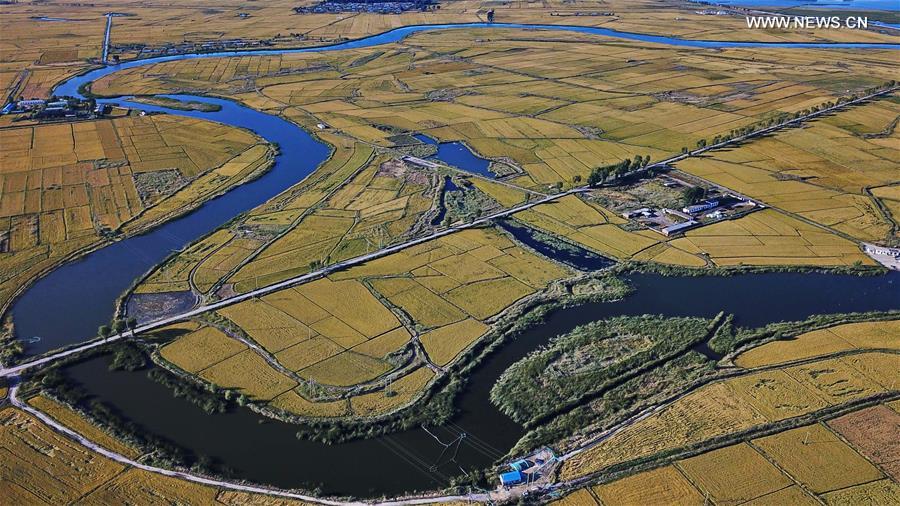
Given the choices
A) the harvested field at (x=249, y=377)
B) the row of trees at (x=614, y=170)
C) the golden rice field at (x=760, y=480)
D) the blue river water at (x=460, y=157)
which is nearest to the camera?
the golden rice field at (x=760, y=480)

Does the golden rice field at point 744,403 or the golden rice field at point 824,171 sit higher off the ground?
the golden rice field at point 824,171

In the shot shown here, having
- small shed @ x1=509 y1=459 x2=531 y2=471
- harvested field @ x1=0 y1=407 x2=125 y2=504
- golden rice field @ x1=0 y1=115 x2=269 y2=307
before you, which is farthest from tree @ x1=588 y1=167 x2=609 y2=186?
harvested field @ x1=0 y1=407 x2=125 y2=504

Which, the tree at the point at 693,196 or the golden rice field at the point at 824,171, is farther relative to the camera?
the tree at the point at 693,196

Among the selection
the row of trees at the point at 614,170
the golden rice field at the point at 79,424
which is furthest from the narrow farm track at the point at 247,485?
the row of trees at the point at 614,170

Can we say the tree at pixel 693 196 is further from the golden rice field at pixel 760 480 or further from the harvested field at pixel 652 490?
the harvested field at pixel 652 490

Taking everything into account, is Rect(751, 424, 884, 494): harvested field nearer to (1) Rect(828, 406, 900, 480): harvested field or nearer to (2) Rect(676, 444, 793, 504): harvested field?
(1) Rect(828, 406, 900, 480): harvested field

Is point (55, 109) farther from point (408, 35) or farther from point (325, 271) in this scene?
point (408, 35)

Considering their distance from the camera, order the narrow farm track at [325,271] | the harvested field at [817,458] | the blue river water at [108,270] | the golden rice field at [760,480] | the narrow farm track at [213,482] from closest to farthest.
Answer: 1. the golden rice field at [760,480]
2. the narrow farm track at [213,482]
3. the harvested field at [817,458]
4. the narrow farm track at [325,271]
5. the blue river water at [108,270]
